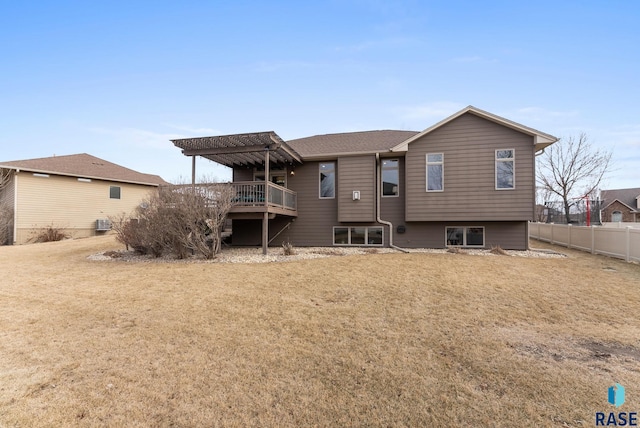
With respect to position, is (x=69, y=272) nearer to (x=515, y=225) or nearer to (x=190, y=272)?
(x=190, y=272)

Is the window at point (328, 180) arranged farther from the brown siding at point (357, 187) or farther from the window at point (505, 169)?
the window at point (505, 169)

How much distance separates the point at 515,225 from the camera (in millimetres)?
11141

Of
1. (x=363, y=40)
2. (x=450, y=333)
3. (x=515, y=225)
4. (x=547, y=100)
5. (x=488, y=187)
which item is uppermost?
(x=363, y=40)

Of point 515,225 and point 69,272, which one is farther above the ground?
point 515,225

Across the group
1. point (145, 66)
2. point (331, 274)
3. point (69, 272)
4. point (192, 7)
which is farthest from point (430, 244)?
point (145, 66)

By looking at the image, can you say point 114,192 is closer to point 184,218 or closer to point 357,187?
point 184,218

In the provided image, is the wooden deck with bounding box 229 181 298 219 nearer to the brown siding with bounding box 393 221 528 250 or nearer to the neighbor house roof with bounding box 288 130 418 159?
the neighbor house roof with bounding box 288 130 418 159

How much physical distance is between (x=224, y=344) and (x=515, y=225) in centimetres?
1160

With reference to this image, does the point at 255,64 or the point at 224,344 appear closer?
the point at 224,344

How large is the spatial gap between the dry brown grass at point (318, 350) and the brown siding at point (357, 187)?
528 cm

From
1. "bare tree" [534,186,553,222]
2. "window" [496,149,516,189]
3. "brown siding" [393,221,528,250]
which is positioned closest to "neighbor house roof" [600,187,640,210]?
"bare tree" [534,186,553,222]

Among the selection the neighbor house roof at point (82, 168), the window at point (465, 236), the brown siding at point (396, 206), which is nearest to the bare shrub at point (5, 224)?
the neighbor house roof at point (82, 168)

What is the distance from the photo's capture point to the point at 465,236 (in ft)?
38.2

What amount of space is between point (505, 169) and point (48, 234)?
961 inches
